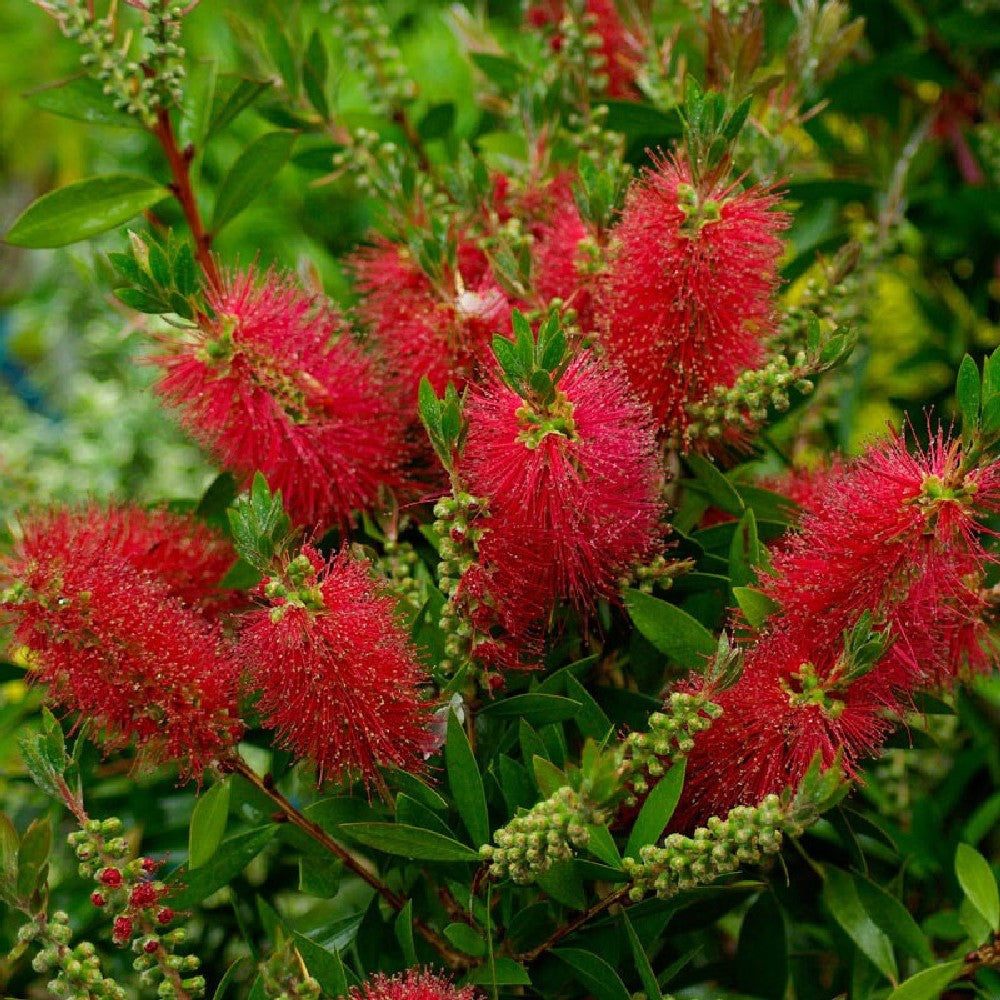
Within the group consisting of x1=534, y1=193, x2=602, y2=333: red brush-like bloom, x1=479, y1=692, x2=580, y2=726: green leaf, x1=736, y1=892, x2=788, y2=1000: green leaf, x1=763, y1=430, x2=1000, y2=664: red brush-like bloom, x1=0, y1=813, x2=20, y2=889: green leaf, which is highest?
x1=534, y1=193, x2=602, y2=333: red brush-like bloom

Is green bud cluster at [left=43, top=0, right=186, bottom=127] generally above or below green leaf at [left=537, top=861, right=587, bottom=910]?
above

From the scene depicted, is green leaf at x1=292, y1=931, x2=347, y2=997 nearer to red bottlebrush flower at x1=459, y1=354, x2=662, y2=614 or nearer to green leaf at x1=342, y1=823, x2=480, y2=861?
green leaf at x1=342, y1=823, x2=480, y2=861

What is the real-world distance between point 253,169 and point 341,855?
1.39ft

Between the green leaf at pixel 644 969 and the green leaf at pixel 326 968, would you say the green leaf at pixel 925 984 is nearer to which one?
the green leaf at pixel 644 969

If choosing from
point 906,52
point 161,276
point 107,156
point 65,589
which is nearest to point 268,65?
point 161,276

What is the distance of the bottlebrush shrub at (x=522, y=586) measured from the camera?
519mm

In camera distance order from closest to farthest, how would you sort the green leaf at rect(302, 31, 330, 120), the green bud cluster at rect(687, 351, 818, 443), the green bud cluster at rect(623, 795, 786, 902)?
the green bud cluster at rect(623, 795, 786, 902)
the green bud cluster at rect(687, 351, 818, 443)
the green leaf at rect(302, 31, 330, 120)

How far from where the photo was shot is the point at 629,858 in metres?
0.51

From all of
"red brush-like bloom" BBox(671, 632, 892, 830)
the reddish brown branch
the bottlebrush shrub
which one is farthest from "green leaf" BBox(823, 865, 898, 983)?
the reddish brown branch

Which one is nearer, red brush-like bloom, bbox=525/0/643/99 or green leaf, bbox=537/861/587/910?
green leaf, bbox=537/861/587/910

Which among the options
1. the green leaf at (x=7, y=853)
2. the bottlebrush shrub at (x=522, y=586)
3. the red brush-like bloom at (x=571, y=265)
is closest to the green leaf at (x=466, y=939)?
the bottlebrush shrub at (x=522, y=586)

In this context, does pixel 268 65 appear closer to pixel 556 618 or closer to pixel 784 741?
pixel 556 618

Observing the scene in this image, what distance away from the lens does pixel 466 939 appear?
0.56 metres

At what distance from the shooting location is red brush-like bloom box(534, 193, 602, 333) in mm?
625
